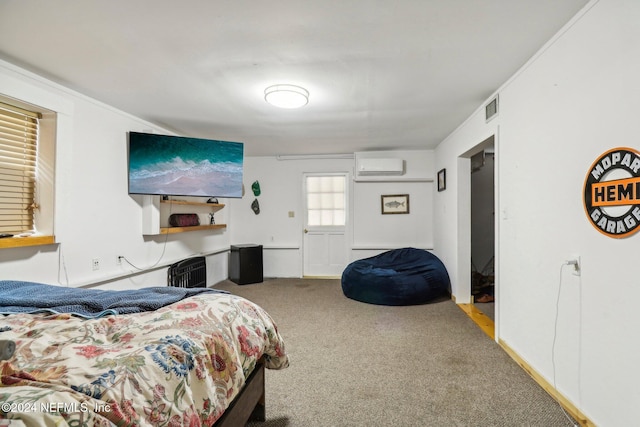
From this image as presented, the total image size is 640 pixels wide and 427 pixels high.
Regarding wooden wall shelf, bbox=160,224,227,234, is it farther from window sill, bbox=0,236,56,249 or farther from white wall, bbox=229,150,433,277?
window sill, bbox=0,236,56,249

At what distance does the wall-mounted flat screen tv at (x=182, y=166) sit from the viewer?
A: 3.13m

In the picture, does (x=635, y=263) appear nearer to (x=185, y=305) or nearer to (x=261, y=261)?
(x=185, y=305)

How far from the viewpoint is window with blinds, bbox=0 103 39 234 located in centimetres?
221

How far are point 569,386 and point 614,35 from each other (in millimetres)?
1912

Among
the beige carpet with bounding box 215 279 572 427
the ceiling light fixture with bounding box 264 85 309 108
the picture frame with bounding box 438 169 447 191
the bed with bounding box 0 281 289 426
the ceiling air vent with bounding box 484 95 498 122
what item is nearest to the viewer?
the bed with bounding box 0 281 289 426

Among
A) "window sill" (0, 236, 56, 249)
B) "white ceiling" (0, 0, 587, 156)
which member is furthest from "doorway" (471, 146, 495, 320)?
"window sill" (0, 236, 56, 249)

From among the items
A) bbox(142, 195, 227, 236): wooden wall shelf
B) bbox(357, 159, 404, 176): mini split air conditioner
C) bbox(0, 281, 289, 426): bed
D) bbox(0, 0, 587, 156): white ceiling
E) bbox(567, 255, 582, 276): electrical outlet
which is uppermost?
bbox(0, 0, 587, 156): white ceiling

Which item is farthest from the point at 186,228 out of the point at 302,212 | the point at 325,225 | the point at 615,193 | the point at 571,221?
the point at 615,193

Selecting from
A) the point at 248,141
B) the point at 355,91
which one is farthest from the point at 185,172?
the point at 355,91

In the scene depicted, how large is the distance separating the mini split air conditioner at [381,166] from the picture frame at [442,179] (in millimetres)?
639

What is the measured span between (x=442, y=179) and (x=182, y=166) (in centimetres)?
360

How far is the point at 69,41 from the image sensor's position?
6.27ft

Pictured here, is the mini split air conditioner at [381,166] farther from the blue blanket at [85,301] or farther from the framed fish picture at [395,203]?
the blue blanket at [85,301]

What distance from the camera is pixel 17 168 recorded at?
2.30m
